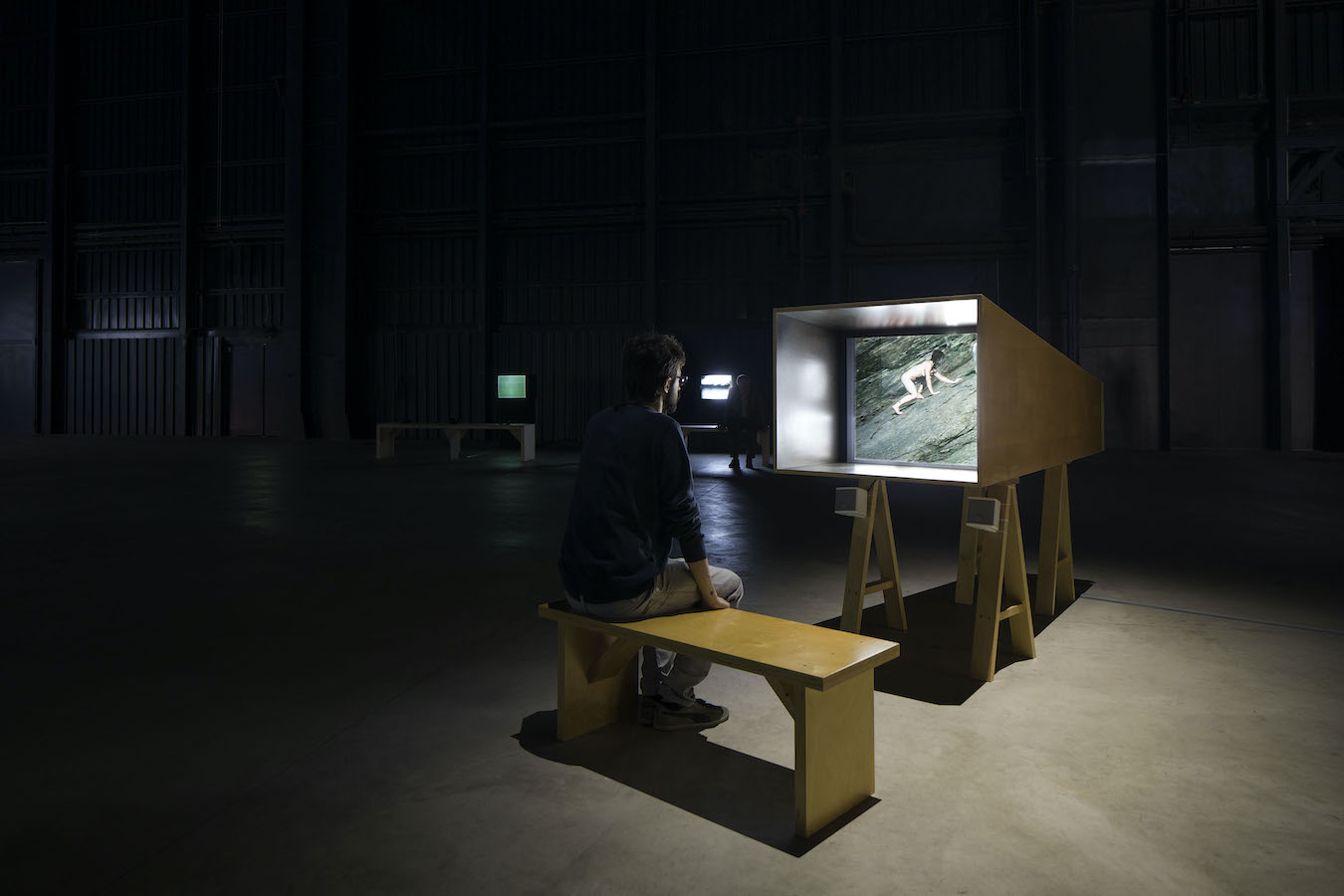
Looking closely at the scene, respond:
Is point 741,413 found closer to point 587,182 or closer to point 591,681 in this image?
point 587,182

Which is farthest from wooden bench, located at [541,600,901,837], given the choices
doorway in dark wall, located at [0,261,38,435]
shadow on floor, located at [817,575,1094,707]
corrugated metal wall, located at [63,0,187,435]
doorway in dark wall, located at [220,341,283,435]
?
doorway in dark wall, located at [0,261,38,435]

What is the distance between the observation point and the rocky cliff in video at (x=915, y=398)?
9.89 feet

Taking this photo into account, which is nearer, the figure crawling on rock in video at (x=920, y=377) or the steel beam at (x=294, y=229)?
the figure crawling on rock in video at (x=920, y=377)

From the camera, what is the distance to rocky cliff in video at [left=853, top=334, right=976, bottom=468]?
3.02m

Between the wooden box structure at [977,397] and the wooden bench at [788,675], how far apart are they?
91 cm

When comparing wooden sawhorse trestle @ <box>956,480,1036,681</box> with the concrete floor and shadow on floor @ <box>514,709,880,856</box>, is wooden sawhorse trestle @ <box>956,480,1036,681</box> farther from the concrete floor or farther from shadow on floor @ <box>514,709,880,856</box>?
shadow on floor @ <box>514,709,880,856</box>

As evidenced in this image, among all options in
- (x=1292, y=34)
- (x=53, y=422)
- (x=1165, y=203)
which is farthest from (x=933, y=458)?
(x=53, y=422)

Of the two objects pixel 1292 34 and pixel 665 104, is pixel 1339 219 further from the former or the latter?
pixel 665 104

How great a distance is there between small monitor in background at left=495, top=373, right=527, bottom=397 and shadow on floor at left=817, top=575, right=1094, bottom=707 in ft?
38.1

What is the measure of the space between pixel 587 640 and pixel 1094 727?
5.19 feet

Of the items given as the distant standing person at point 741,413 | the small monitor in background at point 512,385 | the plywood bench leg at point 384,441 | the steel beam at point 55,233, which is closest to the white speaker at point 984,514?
the distant standing person at point 741,413

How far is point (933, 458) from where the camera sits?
3.12 m

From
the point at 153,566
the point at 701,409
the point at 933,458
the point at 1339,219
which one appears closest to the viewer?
the point at 933,458

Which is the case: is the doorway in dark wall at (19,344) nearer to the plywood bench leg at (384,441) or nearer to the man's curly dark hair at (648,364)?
the plywood bench leg at (384,441)
